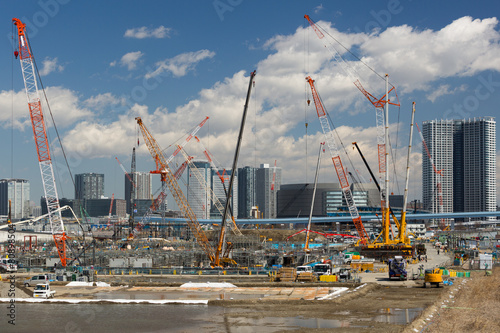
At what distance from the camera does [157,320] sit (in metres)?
35.5

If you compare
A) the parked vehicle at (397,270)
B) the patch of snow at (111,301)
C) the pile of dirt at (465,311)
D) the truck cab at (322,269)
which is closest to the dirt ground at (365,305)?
the pile of dirt at (465,311)

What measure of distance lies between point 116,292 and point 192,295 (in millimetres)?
7897

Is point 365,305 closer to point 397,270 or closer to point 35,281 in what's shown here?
point 397,270

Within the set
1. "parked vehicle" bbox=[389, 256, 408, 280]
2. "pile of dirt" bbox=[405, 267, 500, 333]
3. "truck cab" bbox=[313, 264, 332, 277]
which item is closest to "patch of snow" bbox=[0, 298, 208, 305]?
"pile of dirt" bbox=[405, 267, 500, 333]

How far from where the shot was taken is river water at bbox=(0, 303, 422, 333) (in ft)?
107

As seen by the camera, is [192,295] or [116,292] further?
[116,292]

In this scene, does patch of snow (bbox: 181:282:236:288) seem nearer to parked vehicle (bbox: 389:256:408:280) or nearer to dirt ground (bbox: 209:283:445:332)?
dirt ground (bbox: 209:283:445:332)

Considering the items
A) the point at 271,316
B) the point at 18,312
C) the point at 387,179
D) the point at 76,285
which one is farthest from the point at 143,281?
the point at 387,179

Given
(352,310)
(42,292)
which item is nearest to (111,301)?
(42,292)

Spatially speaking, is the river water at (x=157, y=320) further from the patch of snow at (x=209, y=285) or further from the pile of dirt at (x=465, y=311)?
the patch of snow at (x=209, y=285)

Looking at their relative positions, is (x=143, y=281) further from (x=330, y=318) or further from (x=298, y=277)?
(x=330, y=318)

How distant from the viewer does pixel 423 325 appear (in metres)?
31.1

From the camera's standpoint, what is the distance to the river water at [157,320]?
32719mm

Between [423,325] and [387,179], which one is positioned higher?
[387,179]
